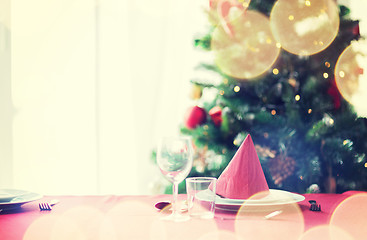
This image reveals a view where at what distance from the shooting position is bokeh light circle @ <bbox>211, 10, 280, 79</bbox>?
184 cm

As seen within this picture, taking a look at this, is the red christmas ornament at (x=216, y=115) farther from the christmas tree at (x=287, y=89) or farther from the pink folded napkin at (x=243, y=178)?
the pink folded napkin at (x=243, y=178)

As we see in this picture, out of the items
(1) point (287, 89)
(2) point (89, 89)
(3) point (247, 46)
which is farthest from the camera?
(2) point (89, 89)

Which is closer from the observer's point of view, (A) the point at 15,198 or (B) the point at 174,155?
(B) the point at 174,155

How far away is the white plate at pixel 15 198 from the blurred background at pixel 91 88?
5.61 feet

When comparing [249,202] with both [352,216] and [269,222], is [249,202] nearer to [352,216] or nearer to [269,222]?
[269,222]

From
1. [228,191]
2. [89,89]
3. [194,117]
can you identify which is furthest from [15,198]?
[89,89]

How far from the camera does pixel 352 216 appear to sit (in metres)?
0.84

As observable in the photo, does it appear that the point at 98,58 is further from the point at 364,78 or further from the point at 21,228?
the point at 21,228

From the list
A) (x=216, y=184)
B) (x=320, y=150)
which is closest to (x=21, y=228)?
(x=216, y=184)

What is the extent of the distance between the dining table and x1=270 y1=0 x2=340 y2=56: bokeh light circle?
38.5 inches

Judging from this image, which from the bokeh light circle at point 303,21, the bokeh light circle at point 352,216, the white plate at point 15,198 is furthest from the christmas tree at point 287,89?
the white plate at point 15,198

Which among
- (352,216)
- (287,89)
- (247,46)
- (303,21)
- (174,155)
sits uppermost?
(303,21)

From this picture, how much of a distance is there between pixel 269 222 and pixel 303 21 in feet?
4.33

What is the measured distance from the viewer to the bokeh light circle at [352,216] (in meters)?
0.72
